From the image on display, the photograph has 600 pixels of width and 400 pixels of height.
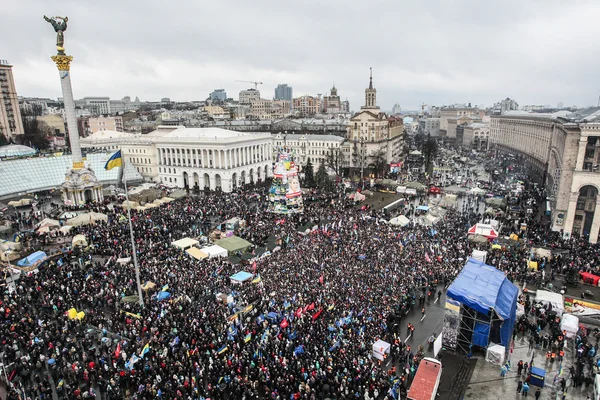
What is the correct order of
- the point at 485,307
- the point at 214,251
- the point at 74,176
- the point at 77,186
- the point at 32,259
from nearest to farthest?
1. the point at 485,307
2. the point at 32,259
3. the point at 214,251
4. the point at 77,186
5. the point at 74,176

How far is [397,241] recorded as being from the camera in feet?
97.9

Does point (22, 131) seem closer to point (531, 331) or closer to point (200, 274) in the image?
point (200, 274)

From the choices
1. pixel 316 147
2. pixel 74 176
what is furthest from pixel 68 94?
pixel 316 147

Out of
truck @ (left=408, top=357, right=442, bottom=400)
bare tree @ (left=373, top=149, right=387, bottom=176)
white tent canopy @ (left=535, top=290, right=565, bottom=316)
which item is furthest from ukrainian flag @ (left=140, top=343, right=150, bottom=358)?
bare tree @ (left=373, top=149, right=387, bottom=176)

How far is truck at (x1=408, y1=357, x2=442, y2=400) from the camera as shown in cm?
1383

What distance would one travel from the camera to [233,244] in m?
28.3

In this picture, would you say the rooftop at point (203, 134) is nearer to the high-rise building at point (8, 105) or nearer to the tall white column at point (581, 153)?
the tall white column at point (581, 153)

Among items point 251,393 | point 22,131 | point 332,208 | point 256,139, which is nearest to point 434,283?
point 251,393

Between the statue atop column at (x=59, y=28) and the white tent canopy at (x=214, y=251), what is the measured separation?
30134mm

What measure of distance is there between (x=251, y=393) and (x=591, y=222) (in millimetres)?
34139

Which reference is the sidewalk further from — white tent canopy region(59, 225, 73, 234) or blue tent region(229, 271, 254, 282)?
white tent canopy region(59, 225, 73, 234)

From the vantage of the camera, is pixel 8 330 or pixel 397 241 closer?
pixel 8 330

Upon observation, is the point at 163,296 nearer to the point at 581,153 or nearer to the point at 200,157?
the point at 581,153

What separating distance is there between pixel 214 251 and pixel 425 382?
56.9 ft
